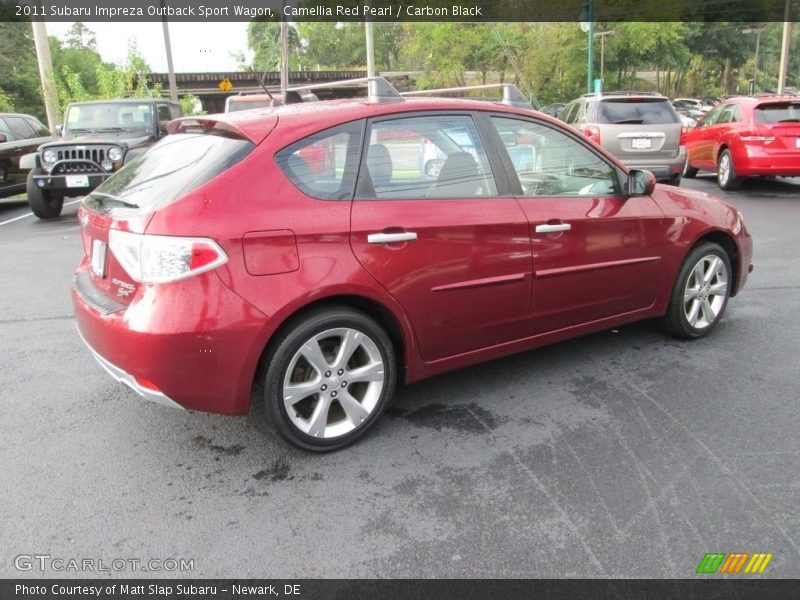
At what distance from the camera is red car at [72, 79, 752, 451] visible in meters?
2.88

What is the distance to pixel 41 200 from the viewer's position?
1034cm

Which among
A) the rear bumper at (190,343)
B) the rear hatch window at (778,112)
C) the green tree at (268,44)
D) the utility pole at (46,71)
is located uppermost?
the green tree at (268,44)

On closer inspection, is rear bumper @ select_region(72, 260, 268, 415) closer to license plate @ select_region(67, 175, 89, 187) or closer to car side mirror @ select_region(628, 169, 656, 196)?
car side mirror @ select_region(628, 169, 656, 196)

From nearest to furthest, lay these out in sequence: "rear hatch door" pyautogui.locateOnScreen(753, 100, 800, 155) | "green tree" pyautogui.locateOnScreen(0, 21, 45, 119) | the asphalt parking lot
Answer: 1. the asphalt parking lot
2. "rear hatch door" pyautogui.locateOnScreen(753, 100, 800, 155)
3. "green tree" pyautogui.locateOnScreen(0, 21, 45, 119)

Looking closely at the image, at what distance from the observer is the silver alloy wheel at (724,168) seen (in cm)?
1190

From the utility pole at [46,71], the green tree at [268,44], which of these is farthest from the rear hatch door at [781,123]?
the green tree at [268,44]

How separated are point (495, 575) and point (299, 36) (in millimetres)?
81479

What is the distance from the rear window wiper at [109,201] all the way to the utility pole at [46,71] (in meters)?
20.0

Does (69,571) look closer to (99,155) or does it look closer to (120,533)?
(120,533)

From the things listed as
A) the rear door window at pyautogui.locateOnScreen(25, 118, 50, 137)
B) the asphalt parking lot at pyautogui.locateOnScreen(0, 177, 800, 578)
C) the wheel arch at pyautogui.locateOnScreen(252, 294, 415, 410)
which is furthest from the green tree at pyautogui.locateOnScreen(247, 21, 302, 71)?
the wheel arch at pyautogui.locateOnScreen(252, 294, 415, 410)

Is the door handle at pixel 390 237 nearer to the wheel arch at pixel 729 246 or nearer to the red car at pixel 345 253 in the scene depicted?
the red car at pixel 345 253

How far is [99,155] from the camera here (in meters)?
9.82

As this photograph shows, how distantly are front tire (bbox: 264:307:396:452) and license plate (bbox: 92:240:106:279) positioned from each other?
0.93 m

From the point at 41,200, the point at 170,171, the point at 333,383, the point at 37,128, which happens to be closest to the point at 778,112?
the point at 333,383
